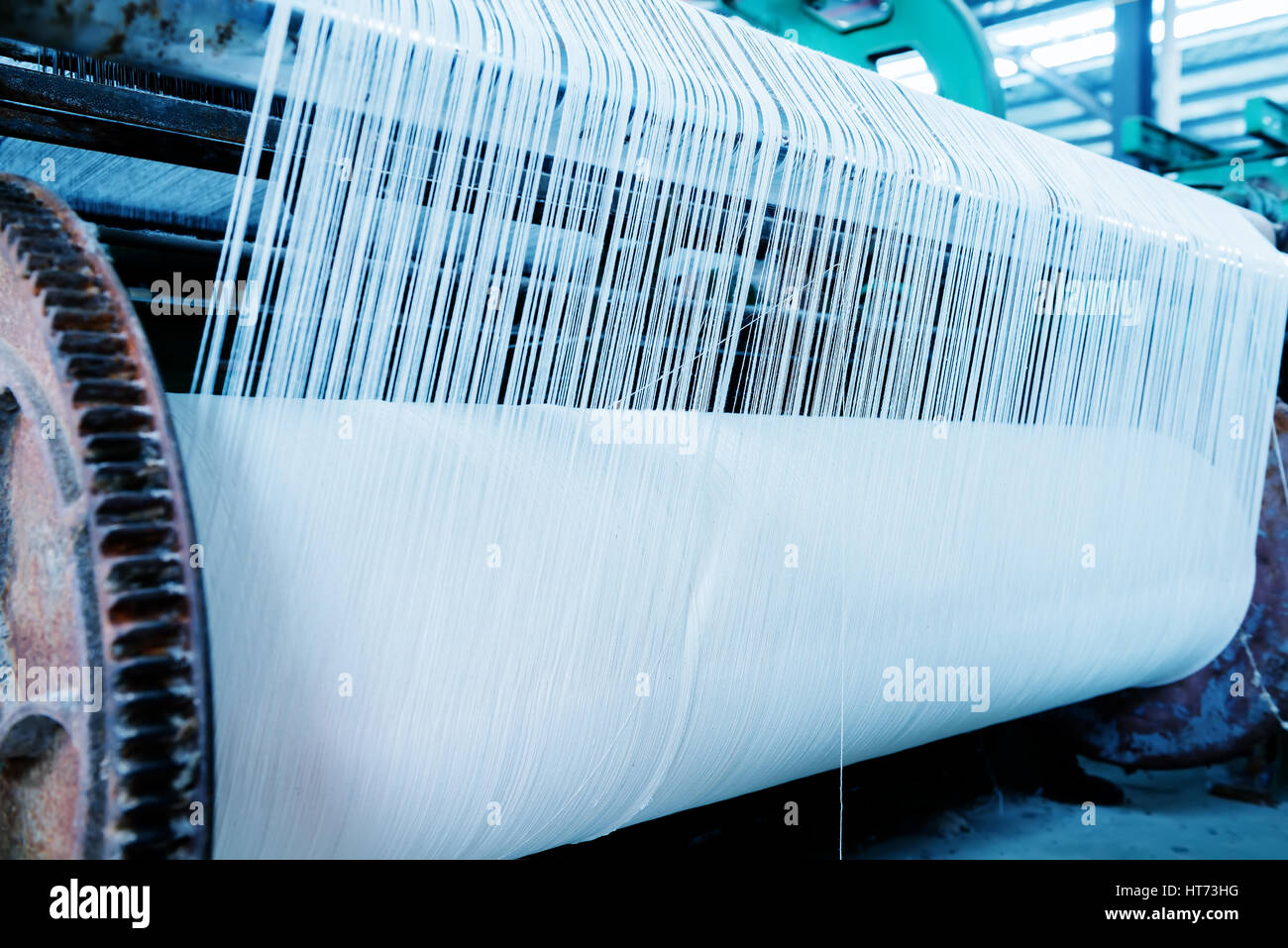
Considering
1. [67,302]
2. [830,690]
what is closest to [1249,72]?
[830,690]

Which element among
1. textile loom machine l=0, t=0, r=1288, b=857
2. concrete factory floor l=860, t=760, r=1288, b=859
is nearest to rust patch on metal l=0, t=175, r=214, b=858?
textile loom machine l=0, t=0, r=1288, b=857

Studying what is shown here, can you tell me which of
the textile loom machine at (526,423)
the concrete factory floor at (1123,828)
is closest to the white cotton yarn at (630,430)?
the textile loom machine at (526,423)

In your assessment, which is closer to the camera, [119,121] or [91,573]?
[91,573]

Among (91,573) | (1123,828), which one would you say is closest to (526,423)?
(91,573)

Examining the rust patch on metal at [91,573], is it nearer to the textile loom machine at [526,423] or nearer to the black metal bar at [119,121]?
the textile loom machine at [526,423]

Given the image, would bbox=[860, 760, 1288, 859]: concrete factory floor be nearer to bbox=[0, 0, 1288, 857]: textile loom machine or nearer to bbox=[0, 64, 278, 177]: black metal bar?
bbox=[0, 0, 1288, 857]: textile loom machine

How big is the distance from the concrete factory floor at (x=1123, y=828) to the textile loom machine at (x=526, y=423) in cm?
25

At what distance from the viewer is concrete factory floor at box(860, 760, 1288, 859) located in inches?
57.9

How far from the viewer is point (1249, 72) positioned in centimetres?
676

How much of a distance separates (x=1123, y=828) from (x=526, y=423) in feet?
3.77

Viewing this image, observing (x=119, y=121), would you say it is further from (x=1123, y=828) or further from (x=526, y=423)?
(x=1123, y=828)

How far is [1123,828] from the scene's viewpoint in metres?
1.55

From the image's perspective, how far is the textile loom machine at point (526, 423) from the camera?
664 mm
